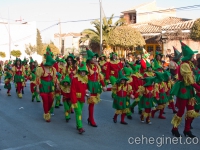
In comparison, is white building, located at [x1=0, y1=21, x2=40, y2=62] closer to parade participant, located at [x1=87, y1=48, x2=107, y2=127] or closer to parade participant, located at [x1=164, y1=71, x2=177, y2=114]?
parade participant, located at [x1=164, y1=71, x2=177, y2=114]

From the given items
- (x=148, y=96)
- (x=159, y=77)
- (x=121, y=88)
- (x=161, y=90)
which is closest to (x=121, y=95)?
(x=121, y=88)

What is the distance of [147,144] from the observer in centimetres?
715

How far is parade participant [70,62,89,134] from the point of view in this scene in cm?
811

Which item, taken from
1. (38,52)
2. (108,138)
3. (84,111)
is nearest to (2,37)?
(38,52)

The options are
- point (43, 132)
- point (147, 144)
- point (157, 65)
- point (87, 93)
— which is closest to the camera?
point (147, 144)

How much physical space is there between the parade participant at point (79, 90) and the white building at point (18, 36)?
52.7 m

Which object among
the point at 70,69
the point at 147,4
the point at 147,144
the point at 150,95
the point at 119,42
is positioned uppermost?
the point at 147,4

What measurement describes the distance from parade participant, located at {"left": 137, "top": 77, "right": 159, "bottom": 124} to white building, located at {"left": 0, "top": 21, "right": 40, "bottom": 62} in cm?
5253

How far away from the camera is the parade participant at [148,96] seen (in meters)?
8.91

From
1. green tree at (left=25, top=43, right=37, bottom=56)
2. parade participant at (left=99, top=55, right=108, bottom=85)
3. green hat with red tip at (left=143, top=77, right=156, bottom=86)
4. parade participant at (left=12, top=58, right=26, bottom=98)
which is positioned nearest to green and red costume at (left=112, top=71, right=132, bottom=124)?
green hat with red tip at (left=143, top=77, right=156, bottom=86)

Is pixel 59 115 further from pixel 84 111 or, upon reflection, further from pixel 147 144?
pixel 147 144

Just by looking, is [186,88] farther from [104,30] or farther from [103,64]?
[104,30]

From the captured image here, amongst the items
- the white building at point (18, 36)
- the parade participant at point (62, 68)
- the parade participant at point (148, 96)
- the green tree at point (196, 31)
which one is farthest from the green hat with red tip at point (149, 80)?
the white building at point (18, 36)

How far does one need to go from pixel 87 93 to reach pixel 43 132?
1554 millimetres
